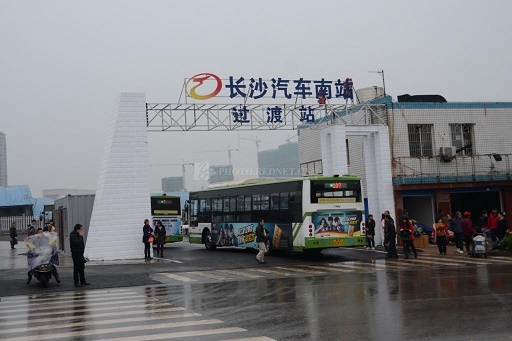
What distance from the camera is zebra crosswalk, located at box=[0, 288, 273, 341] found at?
33.1ft

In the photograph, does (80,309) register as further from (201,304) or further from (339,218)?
(339,218)

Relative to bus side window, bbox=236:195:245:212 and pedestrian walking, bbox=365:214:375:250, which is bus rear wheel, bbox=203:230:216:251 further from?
pedestrian walking, bbox=365:214:375:250

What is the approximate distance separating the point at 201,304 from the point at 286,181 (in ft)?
40.3

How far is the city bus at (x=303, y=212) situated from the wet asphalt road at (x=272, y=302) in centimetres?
170

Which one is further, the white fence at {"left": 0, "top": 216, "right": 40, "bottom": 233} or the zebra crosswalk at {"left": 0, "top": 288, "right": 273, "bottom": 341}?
the white fence at {"left": 0, "top": 216, "right": 40, "bottom": 233}

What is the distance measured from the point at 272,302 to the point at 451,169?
22.4 metres

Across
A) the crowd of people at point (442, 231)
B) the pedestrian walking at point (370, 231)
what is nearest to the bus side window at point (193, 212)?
the pedestrian walking at point (370, 231)

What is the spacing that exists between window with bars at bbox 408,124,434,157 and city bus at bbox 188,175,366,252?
29.3 feet

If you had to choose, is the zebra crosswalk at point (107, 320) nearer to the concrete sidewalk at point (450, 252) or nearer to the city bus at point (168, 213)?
the concrete sidewalk at point (450, 252)

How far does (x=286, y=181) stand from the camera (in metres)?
25.3

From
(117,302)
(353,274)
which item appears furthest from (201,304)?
(353,274)

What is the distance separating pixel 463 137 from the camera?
111 feet

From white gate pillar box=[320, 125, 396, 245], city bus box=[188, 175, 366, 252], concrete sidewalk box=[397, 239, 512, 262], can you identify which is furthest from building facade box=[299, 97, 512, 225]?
city bus box=[188, 175, 366, 252]

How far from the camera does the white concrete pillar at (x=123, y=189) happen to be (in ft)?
87.2
